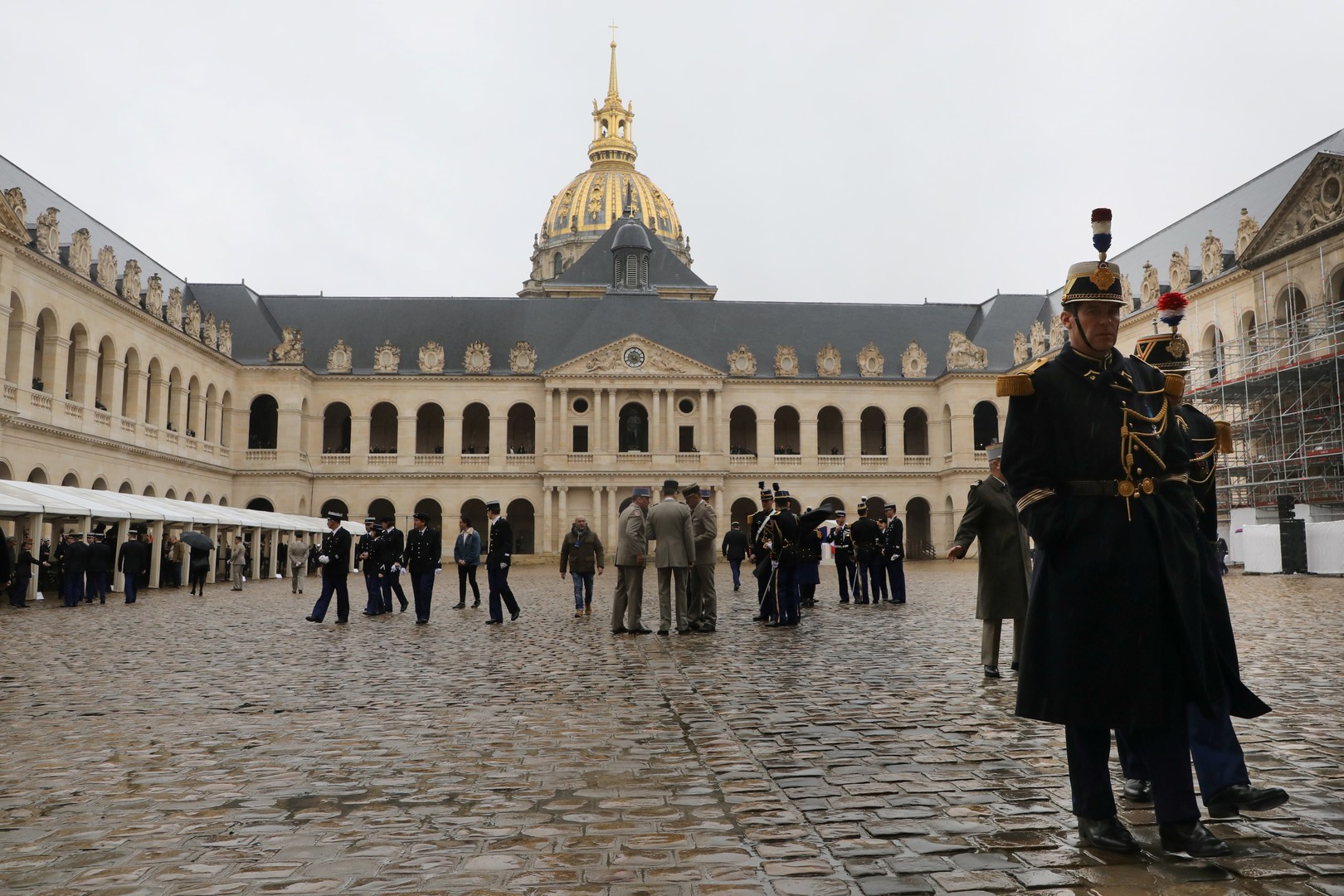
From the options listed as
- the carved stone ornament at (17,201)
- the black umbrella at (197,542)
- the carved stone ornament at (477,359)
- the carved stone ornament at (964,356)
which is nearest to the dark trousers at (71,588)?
the black umbrella at (197,542)

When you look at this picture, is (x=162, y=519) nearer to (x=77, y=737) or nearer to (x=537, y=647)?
(x=537, y=647)

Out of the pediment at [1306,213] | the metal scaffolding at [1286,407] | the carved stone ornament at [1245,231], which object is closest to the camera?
the metal scaffolding at [1286,407]

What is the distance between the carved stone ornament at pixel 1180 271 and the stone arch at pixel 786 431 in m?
22.3

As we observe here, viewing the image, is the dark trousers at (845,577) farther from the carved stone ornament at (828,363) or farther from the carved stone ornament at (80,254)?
the carved stone ornament at (828,363)

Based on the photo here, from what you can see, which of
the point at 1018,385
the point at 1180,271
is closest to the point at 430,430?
the point at 1180,271

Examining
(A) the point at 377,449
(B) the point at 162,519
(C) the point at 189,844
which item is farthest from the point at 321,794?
(A) the point at 377,449

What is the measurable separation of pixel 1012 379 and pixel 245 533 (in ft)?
142

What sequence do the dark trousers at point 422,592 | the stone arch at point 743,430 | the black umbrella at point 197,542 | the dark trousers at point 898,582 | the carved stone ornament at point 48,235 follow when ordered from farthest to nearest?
the stone arch at point 743,430
the carved stone ornament at point 48,235
the black umbrella at point 197,542
the dark trousers at point 898,582
the dark trousers at point 422,592

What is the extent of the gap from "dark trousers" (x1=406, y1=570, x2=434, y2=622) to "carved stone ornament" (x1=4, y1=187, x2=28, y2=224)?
24473 mm

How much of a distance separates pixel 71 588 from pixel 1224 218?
144 ft

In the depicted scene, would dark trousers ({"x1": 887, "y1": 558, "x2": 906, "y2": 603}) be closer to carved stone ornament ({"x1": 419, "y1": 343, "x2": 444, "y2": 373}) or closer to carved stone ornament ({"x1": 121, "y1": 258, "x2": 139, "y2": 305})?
carved stone ornament ({"x1": 121, "y1": 258, "x2": 139, "y2": 305})

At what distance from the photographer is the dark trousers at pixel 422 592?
16906 mm

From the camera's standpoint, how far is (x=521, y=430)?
62.5m

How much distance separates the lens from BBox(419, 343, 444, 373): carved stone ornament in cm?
5972
